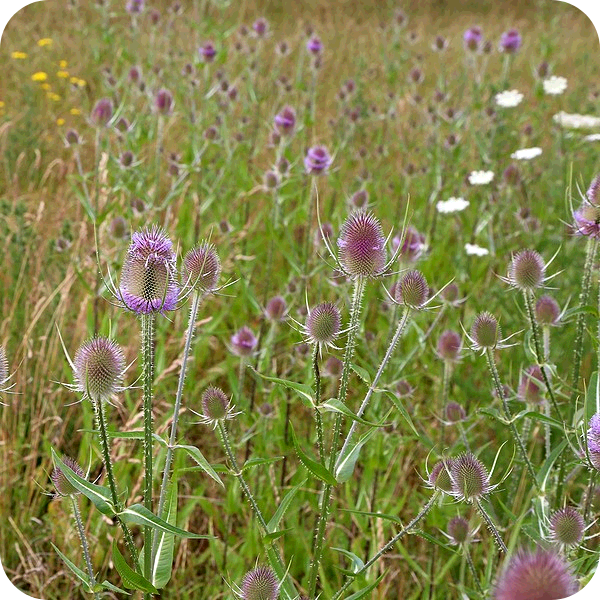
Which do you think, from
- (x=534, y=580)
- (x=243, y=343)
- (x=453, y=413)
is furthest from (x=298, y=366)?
(x=534, y=580)

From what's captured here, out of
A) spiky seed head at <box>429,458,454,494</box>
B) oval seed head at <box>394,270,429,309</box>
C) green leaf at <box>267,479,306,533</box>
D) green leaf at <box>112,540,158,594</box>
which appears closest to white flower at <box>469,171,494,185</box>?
oval seed head at <box>394,270,429,309</box>

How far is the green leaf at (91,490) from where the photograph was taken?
5.63 feet

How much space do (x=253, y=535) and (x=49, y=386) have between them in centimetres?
150

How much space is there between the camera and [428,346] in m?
4.44

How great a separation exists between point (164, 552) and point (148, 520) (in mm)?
343

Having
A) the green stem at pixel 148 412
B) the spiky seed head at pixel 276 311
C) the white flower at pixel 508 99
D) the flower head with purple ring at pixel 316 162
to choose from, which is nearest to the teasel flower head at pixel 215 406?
the green stem at pixel 148 412

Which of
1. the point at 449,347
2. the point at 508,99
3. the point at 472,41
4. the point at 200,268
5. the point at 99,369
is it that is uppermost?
the point at 472,41

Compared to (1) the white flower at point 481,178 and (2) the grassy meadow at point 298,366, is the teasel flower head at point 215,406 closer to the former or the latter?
(2) the grassy meadow at point 298,366

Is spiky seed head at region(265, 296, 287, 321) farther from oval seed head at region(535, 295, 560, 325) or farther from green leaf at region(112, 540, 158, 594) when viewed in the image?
green leaf at region(112, 540, 158, 594)

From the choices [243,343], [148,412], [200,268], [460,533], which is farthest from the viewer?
[243,343]

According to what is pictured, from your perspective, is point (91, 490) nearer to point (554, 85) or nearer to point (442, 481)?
point (442, 481)

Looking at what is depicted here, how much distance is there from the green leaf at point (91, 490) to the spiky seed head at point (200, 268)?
590mm

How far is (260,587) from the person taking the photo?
1.72 m

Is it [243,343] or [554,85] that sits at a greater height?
[554,85]
